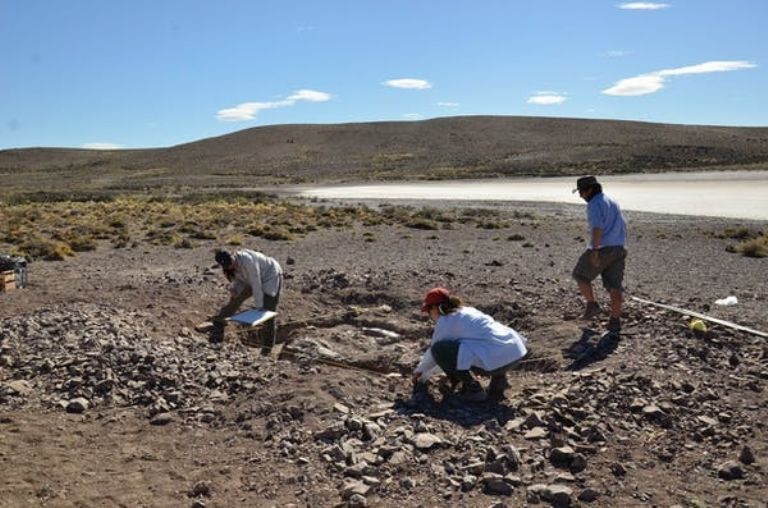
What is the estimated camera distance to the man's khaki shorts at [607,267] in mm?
8008

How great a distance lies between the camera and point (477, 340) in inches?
237

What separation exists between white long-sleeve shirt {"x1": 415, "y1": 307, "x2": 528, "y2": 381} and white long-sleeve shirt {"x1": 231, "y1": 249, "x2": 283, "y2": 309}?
3.04 m

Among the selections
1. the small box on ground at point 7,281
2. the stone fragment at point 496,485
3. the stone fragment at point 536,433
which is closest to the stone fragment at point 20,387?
the stone fragment at point 496,485

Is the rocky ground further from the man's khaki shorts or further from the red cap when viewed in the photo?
the red cap

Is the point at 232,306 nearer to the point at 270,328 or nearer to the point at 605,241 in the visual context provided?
the point at 270,328

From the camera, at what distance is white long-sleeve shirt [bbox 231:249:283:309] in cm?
859

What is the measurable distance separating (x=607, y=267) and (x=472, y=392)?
276 centimetres

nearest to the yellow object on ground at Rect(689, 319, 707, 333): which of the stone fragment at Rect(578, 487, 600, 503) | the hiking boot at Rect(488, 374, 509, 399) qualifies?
the hiking boot at Rect(488, 374, 509, 399)

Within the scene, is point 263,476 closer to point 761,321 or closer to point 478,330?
point 478,330

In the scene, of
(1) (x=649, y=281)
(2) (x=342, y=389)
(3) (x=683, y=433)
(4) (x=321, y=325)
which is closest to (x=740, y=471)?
(3) (x=683, y=433)

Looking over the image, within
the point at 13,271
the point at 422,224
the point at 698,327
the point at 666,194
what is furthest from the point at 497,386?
the point at 666,194

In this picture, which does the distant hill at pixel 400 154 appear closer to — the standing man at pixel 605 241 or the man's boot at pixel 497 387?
the standing man at pixel 605 241

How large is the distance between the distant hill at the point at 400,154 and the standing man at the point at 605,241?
202ft

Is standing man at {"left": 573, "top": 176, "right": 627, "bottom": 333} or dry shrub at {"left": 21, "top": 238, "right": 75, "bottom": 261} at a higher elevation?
standing man at {"left": 573, "top": 176, "right": 627, "bottom": 333}
